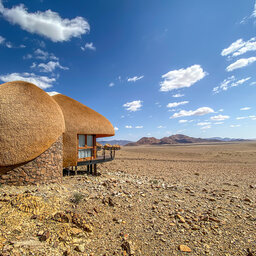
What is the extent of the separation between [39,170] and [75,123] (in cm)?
394

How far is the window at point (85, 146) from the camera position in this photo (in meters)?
12.2

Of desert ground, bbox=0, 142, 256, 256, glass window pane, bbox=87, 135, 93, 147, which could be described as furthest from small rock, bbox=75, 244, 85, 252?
glass window pane, bbox=87, 135, 93, 147

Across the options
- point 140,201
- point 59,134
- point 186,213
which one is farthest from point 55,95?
point 186,213

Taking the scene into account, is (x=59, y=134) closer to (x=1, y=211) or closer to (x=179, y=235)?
(x=1, y=211)

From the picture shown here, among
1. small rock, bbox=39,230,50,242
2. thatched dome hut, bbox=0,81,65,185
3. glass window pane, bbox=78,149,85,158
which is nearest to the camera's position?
small rock, bbox=39,230,50,242

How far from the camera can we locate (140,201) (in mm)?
7660

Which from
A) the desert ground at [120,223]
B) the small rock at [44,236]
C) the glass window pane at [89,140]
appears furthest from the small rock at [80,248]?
the glass window pane at [89,140]

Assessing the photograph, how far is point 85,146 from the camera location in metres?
12.6

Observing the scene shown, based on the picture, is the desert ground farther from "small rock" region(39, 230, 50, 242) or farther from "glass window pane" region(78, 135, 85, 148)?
"glass window pane" region(78, 135, 85, 148)

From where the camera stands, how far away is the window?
40.0 feet

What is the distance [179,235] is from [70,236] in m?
3.66

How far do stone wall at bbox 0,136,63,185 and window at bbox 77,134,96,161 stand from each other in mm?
3040

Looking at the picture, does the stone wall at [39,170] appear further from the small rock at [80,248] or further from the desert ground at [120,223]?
the small rock at [80,248]

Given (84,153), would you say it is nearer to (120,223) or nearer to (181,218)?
(120,223)
